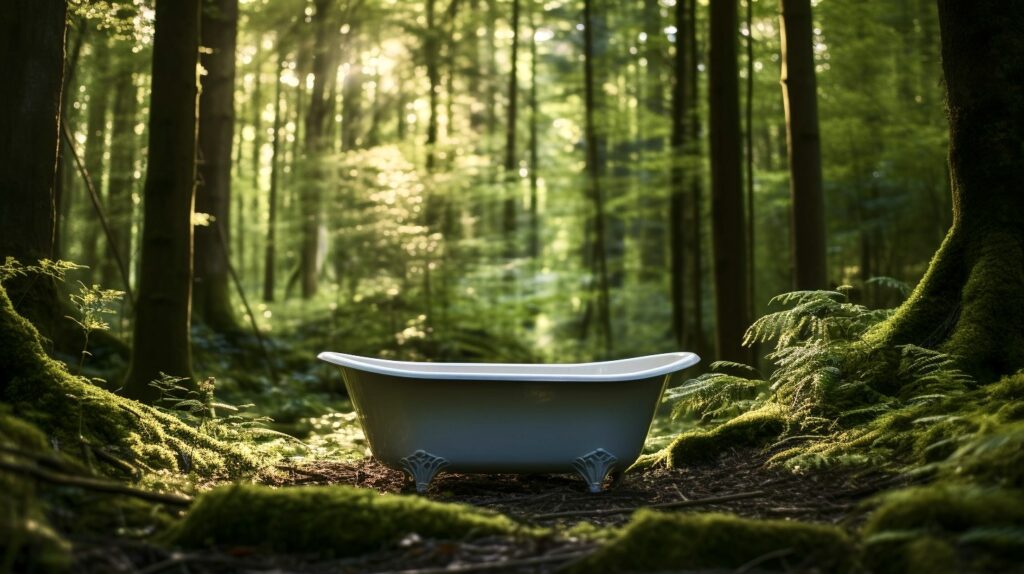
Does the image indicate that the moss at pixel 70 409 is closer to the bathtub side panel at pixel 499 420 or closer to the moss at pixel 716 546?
the bathtub side panel at pixel 499 420

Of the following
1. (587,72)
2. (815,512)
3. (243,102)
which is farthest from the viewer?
(243,102)

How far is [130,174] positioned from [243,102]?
8242 mm

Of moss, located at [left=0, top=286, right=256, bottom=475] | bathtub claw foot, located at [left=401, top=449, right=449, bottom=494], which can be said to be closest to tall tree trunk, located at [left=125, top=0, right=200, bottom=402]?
moss, located at [left=0, top=286, right=256, bottom=475]

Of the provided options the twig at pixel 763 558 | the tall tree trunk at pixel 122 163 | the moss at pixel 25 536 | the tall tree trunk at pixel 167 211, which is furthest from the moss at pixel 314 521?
the tall tree trunk at pixel 122 163

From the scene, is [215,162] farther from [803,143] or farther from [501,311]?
[803,143]

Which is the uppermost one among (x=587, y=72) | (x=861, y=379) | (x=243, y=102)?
(x=243, y=102)

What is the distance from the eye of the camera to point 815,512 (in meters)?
2.88

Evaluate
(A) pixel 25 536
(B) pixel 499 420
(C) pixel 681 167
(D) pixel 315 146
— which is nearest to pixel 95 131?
(D) pixel 315 146

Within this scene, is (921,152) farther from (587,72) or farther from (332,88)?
(332,88)

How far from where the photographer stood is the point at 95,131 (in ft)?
41.7

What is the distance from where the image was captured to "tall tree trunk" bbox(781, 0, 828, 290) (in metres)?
6.13

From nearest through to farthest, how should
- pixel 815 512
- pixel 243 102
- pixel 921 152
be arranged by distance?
1. pixel 815 512
2. pixel 921 152
3. pixel 243 102

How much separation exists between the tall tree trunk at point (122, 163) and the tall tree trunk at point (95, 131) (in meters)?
0.18

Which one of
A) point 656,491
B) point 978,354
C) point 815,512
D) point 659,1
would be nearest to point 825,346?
point 978,354
